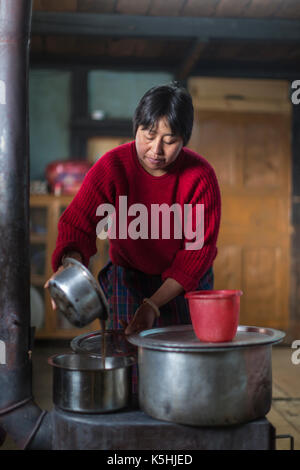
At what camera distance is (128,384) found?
1.58 metres

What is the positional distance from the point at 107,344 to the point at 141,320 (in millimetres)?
199

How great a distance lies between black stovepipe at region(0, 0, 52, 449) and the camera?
204 centimetres

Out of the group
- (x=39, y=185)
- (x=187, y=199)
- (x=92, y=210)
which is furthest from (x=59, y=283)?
(x=39, y=185)

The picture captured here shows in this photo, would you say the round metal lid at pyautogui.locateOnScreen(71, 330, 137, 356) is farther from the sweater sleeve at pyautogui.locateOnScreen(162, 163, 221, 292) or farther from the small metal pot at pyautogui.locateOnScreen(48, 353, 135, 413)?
the sweater sleeve at pyautogui.locateOnScreen(162, 163, 221, 292)

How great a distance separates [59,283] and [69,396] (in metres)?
0.33

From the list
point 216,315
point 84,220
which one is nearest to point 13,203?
point 84,220

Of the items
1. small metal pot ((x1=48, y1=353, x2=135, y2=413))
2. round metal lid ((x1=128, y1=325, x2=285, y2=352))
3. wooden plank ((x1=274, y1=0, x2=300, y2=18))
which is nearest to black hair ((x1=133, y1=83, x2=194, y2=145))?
round metal lid ((x1=128, y1=325, x2=285, y2=352))

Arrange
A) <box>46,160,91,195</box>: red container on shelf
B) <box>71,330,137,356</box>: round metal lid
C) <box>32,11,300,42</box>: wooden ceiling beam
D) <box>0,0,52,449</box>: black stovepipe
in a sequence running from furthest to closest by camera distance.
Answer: <box>46,160,91,195</box>: red container on shelf → <box>32,11,300,42</box>: wooden ceiling beam → <box>0,0,52,449</box>: black stovepipe → <box>71,330,137,356</box>: round metal lid

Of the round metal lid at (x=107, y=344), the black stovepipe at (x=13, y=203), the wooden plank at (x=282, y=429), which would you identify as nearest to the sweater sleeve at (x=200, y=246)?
the round metal lid at (x=107, y=344)

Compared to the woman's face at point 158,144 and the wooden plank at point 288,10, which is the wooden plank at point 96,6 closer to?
the wooden plank at point 288,10

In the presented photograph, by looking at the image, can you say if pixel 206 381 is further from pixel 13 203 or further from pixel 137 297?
pixel 13 203

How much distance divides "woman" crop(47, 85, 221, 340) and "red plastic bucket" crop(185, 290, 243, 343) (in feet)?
0.96

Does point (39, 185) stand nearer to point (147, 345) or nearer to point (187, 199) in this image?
point (187, 199)

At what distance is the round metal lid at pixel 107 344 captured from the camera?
5.67 ft
